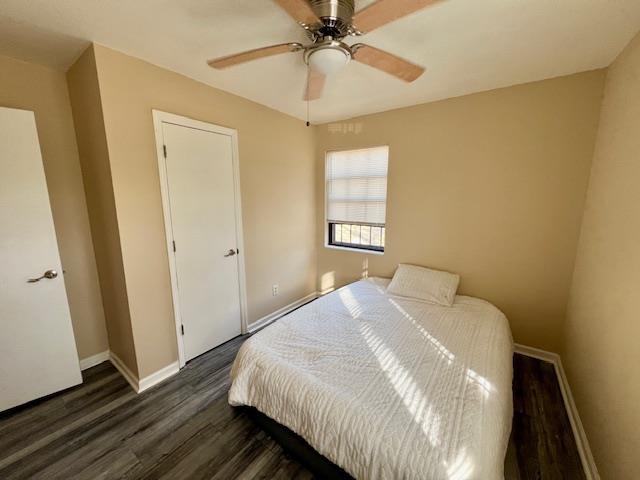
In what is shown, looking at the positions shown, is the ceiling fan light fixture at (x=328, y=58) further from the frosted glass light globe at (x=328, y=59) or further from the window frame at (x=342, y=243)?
the window frame at (x=342, y=243)

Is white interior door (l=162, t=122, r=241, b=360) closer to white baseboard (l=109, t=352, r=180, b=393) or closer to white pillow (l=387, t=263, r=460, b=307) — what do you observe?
white baseboard (l=109, t=352, r=180, b=393)

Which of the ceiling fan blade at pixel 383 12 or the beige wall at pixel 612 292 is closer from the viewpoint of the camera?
the ceiling fan blade at pixel 383 12

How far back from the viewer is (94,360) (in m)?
2.28

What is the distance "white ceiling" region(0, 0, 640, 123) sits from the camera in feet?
4.17

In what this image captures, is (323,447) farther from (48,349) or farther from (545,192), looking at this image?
(545,192)

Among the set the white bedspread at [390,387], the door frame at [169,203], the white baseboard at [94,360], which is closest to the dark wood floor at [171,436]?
the white baseboard at [94,360]

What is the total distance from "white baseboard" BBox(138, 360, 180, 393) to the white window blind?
2362mm

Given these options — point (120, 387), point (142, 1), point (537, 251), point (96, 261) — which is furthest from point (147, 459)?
point (537, 251)

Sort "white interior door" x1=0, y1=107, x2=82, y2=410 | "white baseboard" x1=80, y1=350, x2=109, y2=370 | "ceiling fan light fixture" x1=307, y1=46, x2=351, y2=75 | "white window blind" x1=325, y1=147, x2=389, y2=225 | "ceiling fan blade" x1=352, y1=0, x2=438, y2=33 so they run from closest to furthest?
"ceiling fan blade" x1=352, y1=0, x2=438, y2=33
"ceiling fan light fixture" x1=307, y1=46, x2=351, y2=75
"white interior door" x1=0, y1=107, x2=82, y2=410
"white baseboard" x1=80, y1=350, x2=109, y2=370
"white window blind" x1=325, y1=147, x2=389, y2=225

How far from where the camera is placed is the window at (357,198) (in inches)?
117

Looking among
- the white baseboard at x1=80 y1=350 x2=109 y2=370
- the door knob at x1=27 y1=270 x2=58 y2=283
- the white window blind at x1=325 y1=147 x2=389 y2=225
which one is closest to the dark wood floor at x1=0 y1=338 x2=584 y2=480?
the white baseboard at x1=80 y1=350 x2=109 y2=370

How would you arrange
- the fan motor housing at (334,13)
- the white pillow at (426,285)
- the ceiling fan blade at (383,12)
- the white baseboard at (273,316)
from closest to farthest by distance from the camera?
1. the ceiling fan blade at (383,12)
2. the fan motor housing at (334,13)
3. the white pillow at (426,285)
4. the white baseboard at (273,316)

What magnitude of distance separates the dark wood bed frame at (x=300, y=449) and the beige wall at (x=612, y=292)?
50.5 inches

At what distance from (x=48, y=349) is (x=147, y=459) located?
119 centimetres
